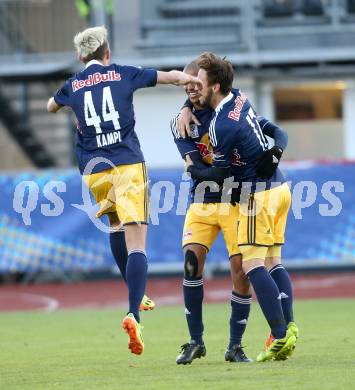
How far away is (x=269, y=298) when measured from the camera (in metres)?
7.75

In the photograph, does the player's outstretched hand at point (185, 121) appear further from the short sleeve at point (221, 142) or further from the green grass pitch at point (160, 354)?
the green grass pitch at point (160, 354)

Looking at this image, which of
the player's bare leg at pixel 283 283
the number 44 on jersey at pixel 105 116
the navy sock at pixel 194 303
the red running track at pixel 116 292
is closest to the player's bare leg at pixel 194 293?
the navy sock at pixel 194 303

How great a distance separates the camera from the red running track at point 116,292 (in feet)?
52.7

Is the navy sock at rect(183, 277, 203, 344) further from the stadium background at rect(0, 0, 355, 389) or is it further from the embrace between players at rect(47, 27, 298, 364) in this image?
the stadium background at rect(0, 0, 355, 389)

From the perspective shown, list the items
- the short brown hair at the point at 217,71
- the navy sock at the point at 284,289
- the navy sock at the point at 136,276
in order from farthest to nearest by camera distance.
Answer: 1. the navy sock at the point at 284,289
2. the navy sock at the point at 136,276
3. the short brown hair at the point at 217,71

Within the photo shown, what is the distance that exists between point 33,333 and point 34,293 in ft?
21.6

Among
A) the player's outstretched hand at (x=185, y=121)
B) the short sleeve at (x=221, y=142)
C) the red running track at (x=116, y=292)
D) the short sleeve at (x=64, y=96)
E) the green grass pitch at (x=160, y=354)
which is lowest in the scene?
the red running track at (x=116, y=292)

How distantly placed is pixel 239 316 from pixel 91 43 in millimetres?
2278

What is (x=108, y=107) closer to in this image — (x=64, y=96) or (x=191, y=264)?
(x=64, y=96)

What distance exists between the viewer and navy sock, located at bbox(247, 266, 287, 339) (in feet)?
25.4

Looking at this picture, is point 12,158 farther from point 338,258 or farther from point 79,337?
point 79,337

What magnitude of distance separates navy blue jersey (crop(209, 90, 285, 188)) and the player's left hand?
0.06 m

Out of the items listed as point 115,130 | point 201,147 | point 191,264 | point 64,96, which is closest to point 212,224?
point 191,264

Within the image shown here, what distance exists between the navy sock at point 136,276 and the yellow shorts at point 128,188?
26 cm
